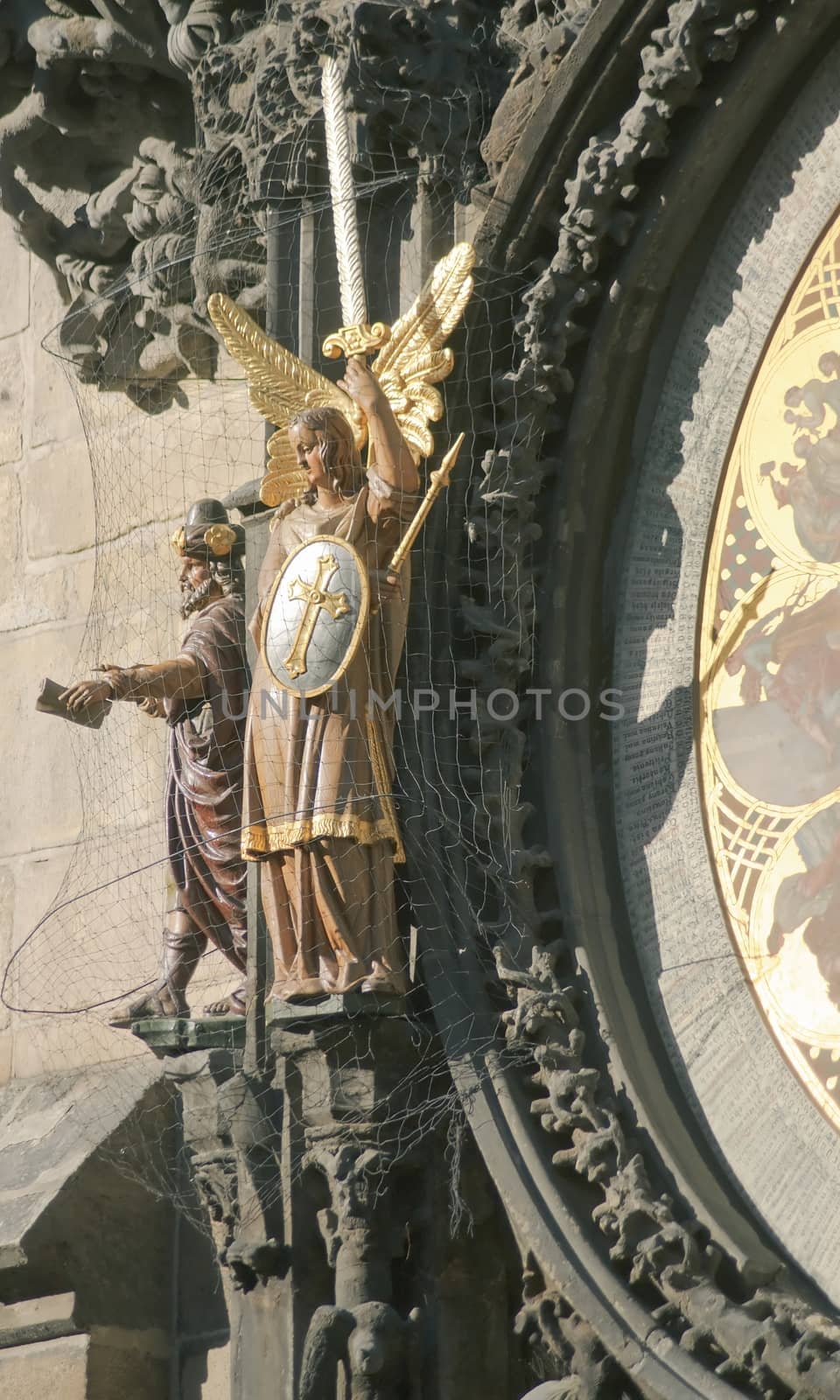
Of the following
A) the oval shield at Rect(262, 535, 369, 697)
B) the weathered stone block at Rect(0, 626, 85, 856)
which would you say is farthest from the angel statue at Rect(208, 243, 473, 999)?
the weathered stone block at Rect(0, 626, 85, 856)

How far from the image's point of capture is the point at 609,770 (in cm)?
480

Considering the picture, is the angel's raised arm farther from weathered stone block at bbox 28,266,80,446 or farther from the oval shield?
weathered stone block at bbox 28,266,80,446

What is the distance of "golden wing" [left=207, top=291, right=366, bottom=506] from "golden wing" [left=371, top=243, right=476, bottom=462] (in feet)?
0.34

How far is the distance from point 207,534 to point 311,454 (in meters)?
0.46

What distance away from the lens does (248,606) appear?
4.99 metres

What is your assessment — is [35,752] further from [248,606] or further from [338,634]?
[338,634]

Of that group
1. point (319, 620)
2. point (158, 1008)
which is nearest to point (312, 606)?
point (319, 620)

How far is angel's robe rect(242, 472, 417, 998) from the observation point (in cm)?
457

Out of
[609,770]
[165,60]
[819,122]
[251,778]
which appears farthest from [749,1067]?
[165,60]

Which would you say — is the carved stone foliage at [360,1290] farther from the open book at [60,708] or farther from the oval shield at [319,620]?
the open book at [60,708]

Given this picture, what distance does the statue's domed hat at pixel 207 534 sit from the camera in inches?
206

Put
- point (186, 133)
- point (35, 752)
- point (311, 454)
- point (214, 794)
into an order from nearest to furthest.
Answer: point (311, 454) < point (214, 794) < point (186, 133) < point (35, 752)

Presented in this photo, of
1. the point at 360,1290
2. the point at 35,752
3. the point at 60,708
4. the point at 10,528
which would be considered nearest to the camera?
the point at 360,1290

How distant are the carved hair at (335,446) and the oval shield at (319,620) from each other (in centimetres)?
15
